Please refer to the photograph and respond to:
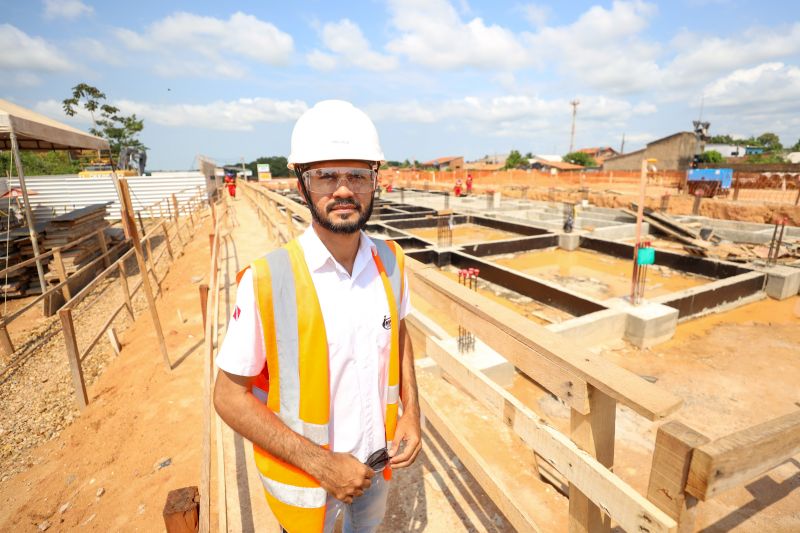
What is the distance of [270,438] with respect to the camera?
1.25 m

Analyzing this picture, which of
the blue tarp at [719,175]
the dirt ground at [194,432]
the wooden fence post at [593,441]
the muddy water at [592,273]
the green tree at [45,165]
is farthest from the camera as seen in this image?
the green tree at [45,165]

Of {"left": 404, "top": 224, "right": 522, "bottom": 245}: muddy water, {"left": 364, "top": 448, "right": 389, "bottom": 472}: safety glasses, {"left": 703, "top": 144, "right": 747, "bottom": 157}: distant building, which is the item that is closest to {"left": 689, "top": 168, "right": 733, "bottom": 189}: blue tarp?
{"left": 404, "top": 224, "right": 522, "bottom": 245}: muddy water

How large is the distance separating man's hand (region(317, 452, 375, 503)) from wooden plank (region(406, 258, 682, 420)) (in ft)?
2.40

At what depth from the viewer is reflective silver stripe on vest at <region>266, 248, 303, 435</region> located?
4.08 feet

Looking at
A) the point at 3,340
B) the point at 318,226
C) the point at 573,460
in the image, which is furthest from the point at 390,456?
the point at 3,340

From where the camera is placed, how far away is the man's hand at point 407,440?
1.53m

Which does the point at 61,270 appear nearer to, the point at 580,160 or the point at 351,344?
the point at 351,344

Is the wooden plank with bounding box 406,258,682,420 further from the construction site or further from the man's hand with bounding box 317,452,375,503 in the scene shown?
the man's hand with bounding box 317,452,375,503

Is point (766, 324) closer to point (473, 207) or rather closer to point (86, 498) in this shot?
point (86, 498)

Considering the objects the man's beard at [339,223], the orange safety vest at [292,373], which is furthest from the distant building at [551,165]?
the orange safety vest at [292,373]

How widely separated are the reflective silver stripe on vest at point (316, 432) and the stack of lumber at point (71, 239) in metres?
11.9

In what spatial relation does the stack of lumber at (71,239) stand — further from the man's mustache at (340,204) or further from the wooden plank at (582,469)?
the wooden plank at (582,469)

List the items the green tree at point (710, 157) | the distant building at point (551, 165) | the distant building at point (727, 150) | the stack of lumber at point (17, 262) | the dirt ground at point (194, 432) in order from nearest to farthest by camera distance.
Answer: the dirt ground at point (194, 432)
the stack of lumber at point (17, 262)
the green tree at point (710, 157)
the distant building at point (727, 150)
the distant building at point (551, 165)

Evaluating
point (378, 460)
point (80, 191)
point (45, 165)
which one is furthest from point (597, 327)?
point (45, 165)
